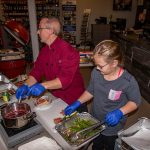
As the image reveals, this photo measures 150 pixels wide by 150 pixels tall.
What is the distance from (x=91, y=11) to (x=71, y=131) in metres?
6.83

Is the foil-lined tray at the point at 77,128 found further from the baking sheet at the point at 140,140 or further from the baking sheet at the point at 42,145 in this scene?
the baking sheet at the point at 140,140

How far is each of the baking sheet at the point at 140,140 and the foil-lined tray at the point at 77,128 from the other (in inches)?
7.7

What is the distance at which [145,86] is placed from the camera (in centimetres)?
382

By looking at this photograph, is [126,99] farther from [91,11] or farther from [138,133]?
[91,11]

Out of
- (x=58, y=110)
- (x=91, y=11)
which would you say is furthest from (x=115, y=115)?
(x=91, y=11)

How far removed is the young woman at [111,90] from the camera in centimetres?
136

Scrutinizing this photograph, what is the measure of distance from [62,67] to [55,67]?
0.14 metres

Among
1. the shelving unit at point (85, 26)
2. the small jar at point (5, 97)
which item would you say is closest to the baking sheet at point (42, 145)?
the small jar at point (5, 97)

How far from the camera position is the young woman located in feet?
4.46

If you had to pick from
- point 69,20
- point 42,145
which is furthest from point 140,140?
point 69,20

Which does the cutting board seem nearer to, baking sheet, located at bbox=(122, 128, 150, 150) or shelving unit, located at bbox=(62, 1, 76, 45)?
baking sheet, located at bbox=(122, 128, 150, 150)

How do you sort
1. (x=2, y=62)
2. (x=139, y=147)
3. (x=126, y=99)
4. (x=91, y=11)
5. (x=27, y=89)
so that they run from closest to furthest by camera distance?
1. (x=139, y=147)
2. (x=126, y=99)
3. (x=27, y=89)
4. (x=2, y=62)
5. (x=91, y=11)

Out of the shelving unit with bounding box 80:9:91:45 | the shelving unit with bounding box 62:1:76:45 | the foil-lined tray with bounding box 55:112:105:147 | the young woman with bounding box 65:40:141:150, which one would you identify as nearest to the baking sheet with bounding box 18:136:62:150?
the foil-lined tray with bounding box 55:112:105:147

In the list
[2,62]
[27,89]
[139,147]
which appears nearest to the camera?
[139,147]
